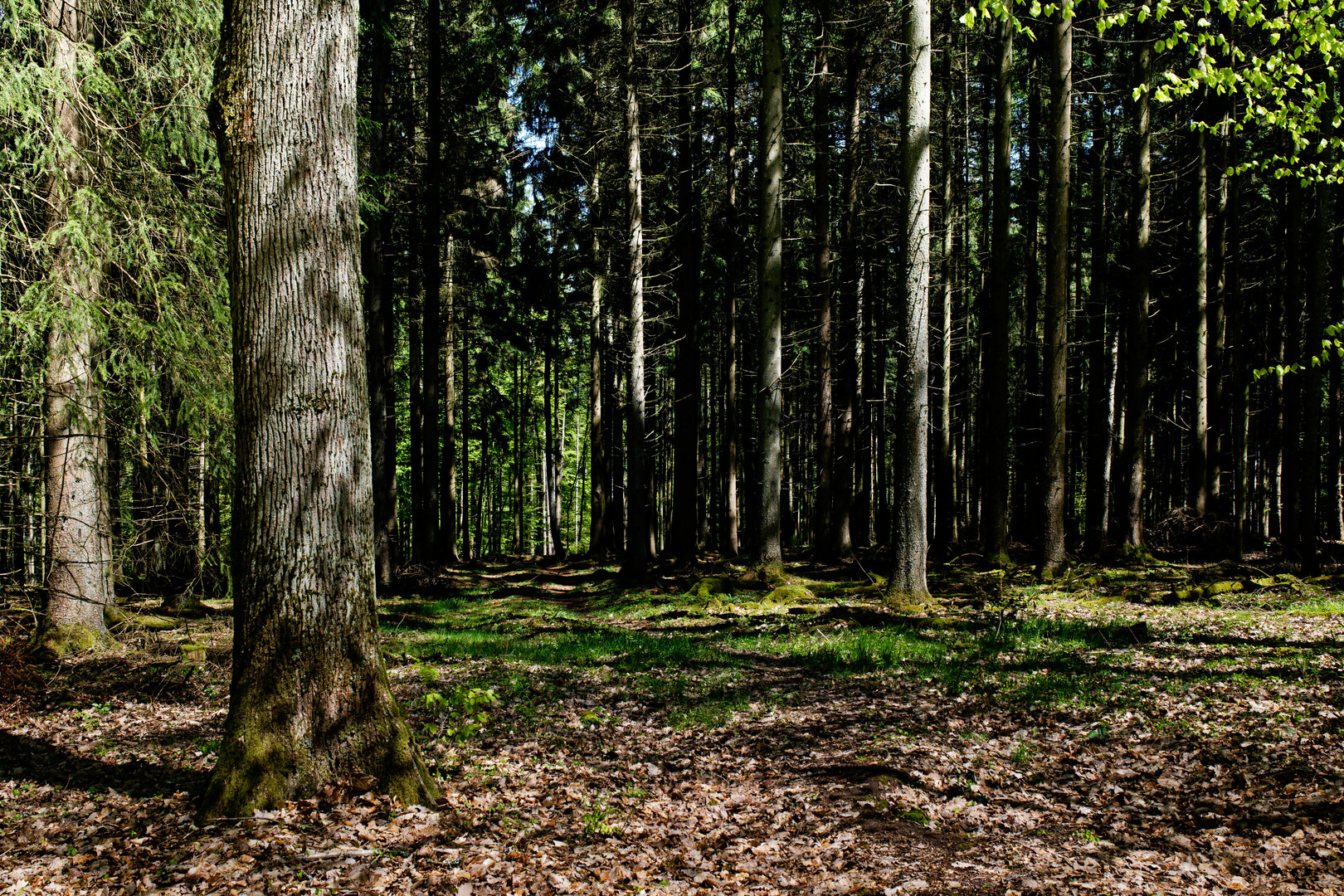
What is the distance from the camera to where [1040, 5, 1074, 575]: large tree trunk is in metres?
12.2

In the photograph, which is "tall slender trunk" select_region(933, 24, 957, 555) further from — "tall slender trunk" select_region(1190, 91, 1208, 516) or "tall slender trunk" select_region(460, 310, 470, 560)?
"tall slender trunk" select_region(460, 310, 470, 560)

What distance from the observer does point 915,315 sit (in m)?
10.4

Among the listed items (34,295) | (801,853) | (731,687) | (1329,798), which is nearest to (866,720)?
(731,687)

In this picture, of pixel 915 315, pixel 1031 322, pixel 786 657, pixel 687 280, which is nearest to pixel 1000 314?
pixel 915 315

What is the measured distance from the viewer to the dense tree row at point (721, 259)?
7.10 meters

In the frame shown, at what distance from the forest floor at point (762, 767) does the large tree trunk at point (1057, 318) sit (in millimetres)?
3115

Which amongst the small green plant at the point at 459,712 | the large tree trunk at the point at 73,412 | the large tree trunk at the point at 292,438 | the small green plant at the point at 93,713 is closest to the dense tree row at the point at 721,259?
the large tree trunk at the point at 73,412

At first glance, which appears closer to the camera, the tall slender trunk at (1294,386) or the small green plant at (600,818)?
the small green plant at (600,818)

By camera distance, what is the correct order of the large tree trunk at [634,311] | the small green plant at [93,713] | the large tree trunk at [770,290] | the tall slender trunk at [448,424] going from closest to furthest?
the small green plant at [93,713], the large tree trunk at [770,290], the large tree trunk at [634,311], the tall slender trunk at [448,424]

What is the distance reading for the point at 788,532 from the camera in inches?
1244

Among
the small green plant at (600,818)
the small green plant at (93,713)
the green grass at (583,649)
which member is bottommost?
the green grass at (583,649)

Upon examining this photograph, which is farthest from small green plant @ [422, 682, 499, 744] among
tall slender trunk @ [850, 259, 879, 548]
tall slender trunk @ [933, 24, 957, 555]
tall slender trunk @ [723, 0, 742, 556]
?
tall slender trunk @ [850, 259, 879, 548]

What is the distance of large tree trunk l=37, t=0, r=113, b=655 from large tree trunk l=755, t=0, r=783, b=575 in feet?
30.6

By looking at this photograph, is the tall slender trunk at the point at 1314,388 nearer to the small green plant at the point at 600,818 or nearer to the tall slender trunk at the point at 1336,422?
the tall slender trunk at the point at 1336,422
